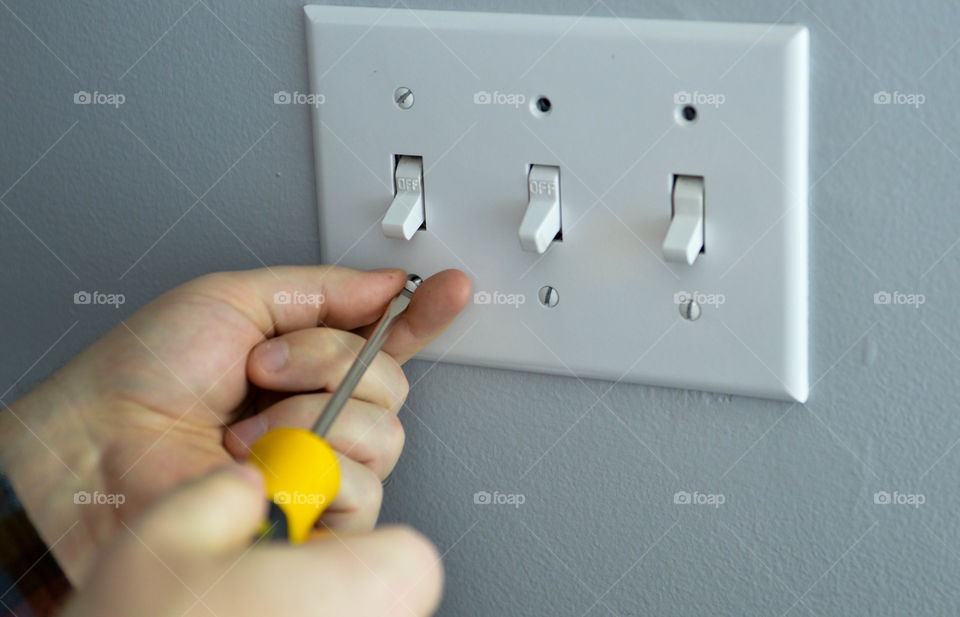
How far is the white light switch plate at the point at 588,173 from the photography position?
1.36 ft

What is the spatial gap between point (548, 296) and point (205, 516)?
223 millimetres

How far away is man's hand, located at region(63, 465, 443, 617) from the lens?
31 centimetres

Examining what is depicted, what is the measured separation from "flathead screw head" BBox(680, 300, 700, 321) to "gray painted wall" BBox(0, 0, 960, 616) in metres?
0.05

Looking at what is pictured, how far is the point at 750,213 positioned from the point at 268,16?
0.28 metres

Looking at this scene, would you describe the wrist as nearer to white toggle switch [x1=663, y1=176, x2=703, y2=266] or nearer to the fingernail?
the fingernail

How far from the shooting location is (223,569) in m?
0.32

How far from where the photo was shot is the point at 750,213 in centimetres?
42

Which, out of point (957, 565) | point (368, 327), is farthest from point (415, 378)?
point (957, 565)

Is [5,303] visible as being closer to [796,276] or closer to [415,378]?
[415,378]

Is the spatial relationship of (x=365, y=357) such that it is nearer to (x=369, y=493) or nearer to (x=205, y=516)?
(x=369, y=493)

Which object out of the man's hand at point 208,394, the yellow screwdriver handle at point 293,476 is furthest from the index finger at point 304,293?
the yellow screwdriver handle at point 293,476

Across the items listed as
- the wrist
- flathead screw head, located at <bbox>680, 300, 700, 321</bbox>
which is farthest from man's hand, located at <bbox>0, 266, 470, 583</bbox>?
flathead screw head, located at <bbox>680, 300, 700, 321</bbox>

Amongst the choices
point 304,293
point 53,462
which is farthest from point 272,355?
point 53,462

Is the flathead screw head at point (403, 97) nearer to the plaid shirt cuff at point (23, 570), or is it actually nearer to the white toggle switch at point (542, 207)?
the white toggle switch at point (542, 207)
